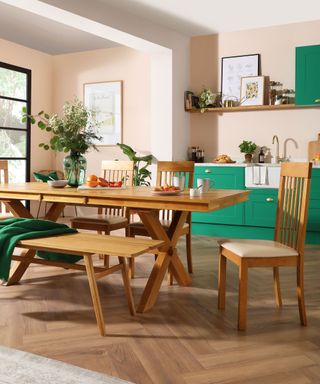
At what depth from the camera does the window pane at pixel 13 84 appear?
21.8ft

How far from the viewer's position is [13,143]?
691cm

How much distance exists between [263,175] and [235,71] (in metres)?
1.56

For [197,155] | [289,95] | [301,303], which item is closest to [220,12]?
[289,95]

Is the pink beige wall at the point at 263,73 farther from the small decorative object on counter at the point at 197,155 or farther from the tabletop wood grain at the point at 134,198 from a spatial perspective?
the tabletop wood grain at the point at 134,198

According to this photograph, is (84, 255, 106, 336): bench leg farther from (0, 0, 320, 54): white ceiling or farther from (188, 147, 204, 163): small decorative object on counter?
(188, 147, 204, 163): small decorative object on counter

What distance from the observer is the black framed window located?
22.0 ft

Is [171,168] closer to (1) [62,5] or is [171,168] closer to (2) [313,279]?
(2) [313,279]

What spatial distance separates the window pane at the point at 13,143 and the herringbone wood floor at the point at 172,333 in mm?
3634

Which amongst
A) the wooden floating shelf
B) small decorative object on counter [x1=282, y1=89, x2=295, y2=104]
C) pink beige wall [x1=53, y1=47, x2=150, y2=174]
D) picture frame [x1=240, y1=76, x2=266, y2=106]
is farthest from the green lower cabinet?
pink beige wall [x1=53, y1=47, x2=150, y2=174]

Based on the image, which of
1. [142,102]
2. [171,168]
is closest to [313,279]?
[171,168]

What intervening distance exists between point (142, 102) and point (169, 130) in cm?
94

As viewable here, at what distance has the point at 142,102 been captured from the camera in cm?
676

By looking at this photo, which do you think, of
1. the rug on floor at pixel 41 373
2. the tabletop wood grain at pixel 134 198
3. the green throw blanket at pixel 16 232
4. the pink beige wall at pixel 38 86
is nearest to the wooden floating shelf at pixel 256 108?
the pink beige wall at pixel 38 86

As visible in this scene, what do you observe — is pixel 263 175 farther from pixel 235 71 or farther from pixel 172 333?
pixel 172 333
